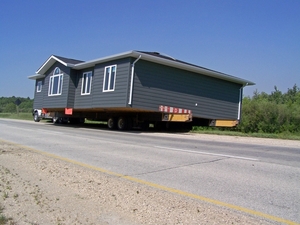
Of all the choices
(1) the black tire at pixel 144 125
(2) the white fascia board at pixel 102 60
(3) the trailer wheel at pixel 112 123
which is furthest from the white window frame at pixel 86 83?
(1) the black tire at pixel 144 125

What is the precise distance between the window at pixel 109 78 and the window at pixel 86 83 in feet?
8.72

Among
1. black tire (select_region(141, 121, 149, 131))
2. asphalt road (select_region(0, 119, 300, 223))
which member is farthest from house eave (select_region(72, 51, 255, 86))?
asphalt road (select_region(0, 119, 300, 223))

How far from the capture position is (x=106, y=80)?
18.8 meters

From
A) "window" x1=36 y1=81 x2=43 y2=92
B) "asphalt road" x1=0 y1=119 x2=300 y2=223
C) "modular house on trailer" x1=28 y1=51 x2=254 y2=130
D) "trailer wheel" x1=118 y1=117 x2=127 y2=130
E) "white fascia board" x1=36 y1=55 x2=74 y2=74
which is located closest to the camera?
"asphalt road" x1=0 y1=119 x2=300 y2=223

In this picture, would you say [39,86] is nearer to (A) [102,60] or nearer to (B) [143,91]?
(A) [102,60]

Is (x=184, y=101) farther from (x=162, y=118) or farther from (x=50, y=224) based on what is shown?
(x=50, y=224)

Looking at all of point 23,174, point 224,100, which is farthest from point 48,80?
point 23,174

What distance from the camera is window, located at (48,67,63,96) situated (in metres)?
24.1

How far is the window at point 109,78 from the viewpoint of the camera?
59.3 feet

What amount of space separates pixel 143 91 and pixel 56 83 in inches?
418

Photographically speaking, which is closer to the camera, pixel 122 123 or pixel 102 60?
pixel 102 60

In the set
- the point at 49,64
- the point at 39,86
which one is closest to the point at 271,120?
the point at 49,64

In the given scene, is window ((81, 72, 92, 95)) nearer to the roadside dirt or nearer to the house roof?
the house roof

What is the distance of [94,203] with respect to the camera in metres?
4.00
